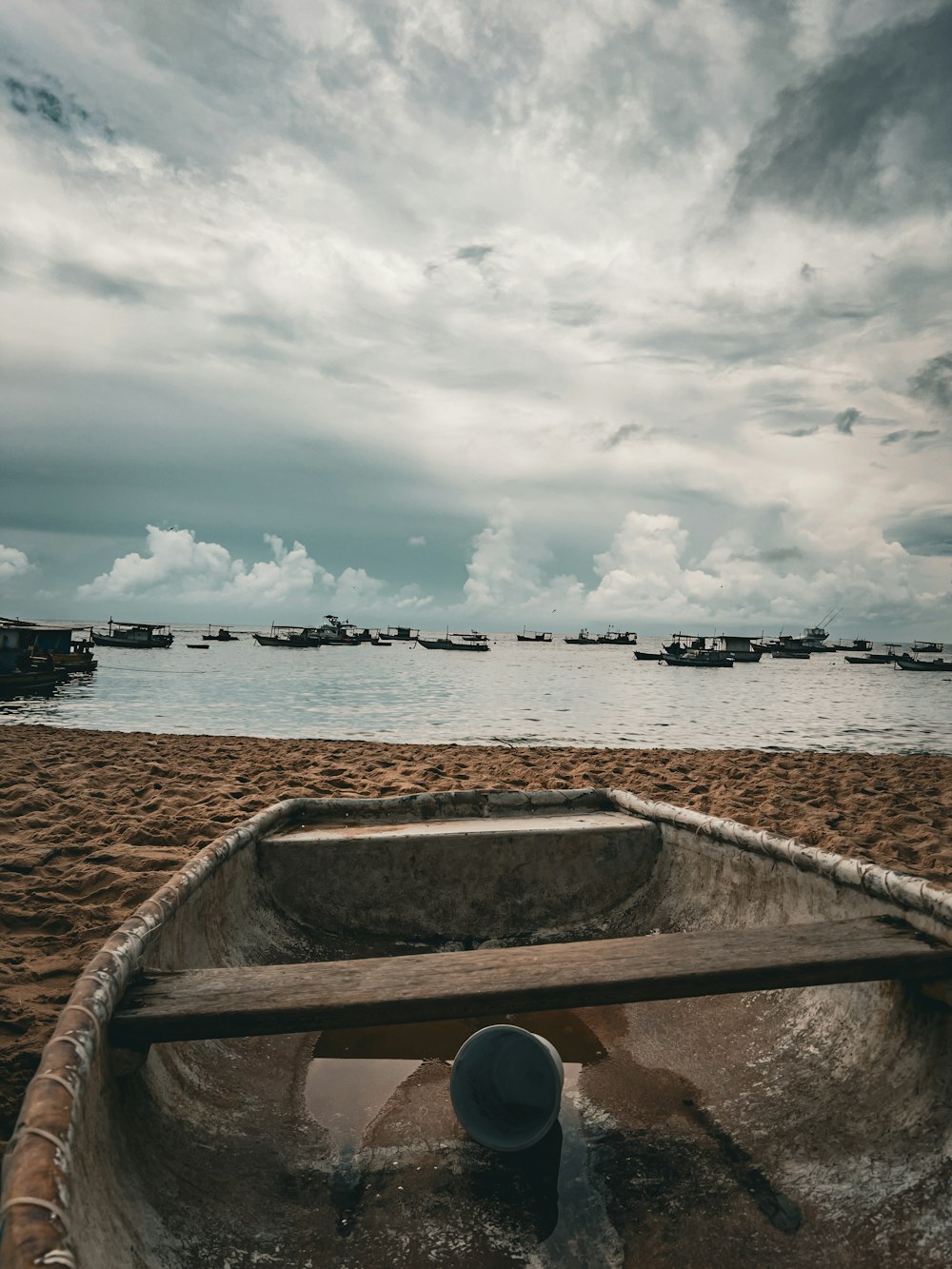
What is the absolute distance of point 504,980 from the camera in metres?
2.21

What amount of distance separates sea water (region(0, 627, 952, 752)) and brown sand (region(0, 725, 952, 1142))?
2.74 metres

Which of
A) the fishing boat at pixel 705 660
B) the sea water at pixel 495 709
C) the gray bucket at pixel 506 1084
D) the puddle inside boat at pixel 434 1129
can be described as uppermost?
the fishing boat at pixel 705 660

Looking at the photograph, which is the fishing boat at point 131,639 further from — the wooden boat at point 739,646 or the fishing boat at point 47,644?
the wooden boat at point 739,646

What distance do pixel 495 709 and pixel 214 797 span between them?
16688 mm

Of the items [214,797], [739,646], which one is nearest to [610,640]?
[739,646]

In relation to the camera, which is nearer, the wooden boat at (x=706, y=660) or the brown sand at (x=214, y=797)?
the brown sand at (x=214, y=797)

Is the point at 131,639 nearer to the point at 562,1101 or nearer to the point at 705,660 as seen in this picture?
the point at 705,660

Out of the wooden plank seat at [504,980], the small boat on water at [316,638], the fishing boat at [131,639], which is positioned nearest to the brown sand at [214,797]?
the wooden plank seat at [504,980]

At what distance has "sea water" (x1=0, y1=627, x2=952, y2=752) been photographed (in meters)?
17.2

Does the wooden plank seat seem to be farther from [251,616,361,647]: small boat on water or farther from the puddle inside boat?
[251,616,361,647]: small boat on water

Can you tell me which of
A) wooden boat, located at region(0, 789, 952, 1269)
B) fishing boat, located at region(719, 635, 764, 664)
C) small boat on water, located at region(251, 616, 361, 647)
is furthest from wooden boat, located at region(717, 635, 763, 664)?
A: wooden boat, located at region(0, 789, 952, 1269)

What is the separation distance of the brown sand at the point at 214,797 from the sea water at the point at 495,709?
2.74m

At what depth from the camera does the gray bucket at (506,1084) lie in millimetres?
2406

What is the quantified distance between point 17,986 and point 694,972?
9.68 ft
